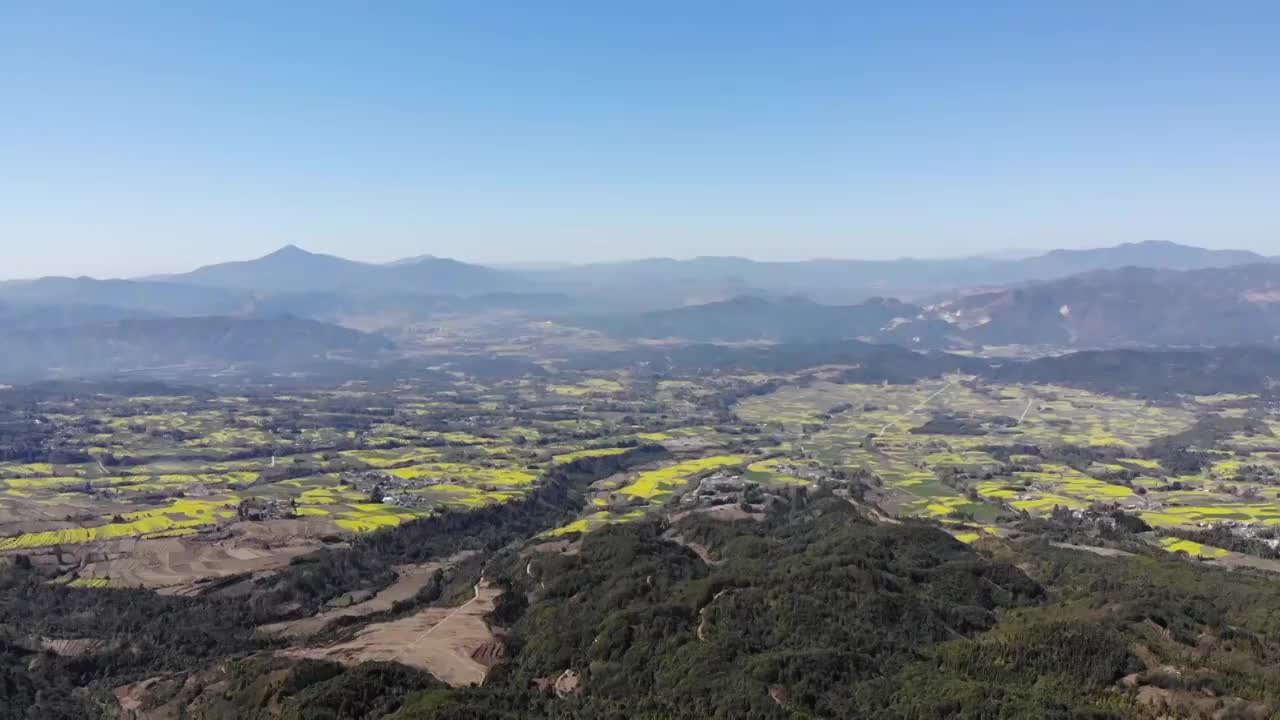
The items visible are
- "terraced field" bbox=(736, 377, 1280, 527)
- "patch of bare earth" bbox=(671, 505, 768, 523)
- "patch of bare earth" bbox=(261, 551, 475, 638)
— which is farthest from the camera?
"terraced field" bbox=(736, 377, 1280, 527)

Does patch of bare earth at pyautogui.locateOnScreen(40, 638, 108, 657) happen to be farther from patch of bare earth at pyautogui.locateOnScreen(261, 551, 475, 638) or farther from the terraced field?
the terraced field

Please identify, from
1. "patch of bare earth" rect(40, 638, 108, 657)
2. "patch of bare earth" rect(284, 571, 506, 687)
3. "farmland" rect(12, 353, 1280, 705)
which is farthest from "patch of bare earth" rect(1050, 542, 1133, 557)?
"patch of bare earth" rect(40, 638, 108, 657)

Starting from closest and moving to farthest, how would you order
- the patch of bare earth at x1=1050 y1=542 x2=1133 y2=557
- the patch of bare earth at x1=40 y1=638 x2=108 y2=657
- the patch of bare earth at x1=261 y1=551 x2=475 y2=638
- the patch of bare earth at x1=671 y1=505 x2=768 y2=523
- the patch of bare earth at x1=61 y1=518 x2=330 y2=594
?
the patch of bare earth at x1=40 y1=638 x2=108 y2=657 → the patch of bare earth at x1=261 y1=551 x2=475 y2=638 → the patch of bare earth at x1=1050 y1=542 x2=1133 y2=557 → the patch of bare earth at x1=61 y1=518 x2=330 y2=594 → the patch of bare earth at x1=671 y1=505 x2=768 y2=523

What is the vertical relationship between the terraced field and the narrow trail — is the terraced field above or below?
below

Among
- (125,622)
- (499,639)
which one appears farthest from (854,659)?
(125,622)

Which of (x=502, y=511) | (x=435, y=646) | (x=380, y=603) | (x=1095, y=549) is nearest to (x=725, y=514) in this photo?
(x=502, y=511)

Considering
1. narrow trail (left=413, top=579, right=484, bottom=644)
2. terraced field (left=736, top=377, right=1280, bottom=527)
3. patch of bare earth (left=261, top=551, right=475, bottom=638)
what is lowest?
terraced field (left=736, top=377, right=1280, bottom=527)
